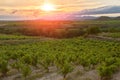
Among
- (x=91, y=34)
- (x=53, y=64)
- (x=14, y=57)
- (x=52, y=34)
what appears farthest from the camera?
(x=52, y=34)

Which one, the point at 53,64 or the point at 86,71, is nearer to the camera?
the point at 86,71

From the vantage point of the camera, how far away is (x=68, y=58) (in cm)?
3447

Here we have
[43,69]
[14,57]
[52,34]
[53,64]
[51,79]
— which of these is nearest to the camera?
[51,79]

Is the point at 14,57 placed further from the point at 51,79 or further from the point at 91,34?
the point at 91,34

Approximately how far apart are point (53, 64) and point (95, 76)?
406 inches

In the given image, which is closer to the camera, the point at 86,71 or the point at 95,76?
the point at 95,76

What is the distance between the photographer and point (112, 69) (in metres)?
26.2

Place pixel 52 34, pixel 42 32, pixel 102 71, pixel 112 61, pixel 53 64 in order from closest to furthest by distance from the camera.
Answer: pixel 102 71 → pixel 112 61 → pixel 53 64 → pixel 52 34 → pixel 42 32

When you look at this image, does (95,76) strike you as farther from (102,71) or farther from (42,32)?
(42,32)

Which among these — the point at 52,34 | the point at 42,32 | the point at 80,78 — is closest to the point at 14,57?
the point at 80,78

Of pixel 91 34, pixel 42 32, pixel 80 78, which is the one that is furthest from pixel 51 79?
pixel 42 32

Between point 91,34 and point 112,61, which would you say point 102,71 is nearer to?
point 112,61

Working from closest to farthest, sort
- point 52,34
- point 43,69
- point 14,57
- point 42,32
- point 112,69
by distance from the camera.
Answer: point 112,69 < point 43,69 < point 14,57 < point 52,34 < point 42,32

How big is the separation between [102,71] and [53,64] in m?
13.3
